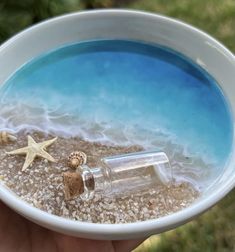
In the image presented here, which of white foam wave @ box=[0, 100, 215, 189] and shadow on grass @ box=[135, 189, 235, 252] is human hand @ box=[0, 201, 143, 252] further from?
shadow on grass @ box=[135, 189, 235, 252]

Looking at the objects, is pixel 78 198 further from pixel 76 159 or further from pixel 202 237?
pixel 202 237

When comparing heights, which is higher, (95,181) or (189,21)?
(189,21)

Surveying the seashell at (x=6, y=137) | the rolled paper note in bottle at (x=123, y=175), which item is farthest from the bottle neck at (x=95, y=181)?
the seashell at (x=6, y=137)

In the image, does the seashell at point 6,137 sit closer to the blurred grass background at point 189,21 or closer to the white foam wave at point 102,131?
the white foam wave at point 102,131

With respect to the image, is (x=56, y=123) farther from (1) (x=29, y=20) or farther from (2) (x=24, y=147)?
(1) (x=29, y=20)

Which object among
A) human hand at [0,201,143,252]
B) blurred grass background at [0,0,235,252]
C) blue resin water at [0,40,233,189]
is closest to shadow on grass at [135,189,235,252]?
blurred grass background at [0,0,235,252]

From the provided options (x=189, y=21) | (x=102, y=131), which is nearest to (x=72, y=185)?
(x=102, y=131)
